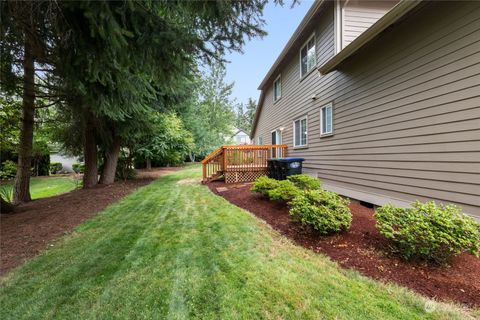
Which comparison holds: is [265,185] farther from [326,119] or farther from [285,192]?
[326,119]

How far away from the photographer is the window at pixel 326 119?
6.54m

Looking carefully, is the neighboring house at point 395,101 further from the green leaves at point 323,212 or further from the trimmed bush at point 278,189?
the trimmed bush at point 278,189

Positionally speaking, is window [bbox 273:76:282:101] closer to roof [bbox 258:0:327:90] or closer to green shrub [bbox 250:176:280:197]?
roof [bbox 258:0:327:90]

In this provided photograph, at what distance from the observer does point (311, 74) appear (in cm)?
763

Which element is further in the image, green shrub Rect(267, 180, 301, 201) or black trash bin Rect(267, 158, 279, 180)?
black trash bin Rect(267, 158, 279, 180)

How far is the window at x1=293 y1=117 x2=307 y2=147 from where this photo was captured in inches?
330

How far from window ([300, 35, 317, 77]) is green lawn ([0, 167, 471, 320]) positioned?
20.5 ft

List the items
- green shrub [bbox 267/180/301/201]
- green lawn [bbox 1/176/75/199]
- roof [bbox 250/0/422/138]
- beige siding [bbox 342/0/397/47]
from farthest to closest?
green lawn [bbox 1/176/75/199], beige siding [bbox 342/0/397/47], green shrub [bbox 267/180/301/201], roof [bbox 250/0/422/138]

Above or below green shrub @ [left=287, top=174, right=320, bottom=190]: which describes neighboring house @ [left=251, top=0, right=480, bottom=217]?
above

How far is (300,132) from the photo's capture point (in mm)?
8734

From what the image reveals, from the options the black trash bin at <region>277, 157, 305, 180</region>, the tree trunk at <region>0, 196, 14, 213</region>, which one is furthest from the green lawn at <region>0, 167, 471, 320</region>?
the black trash bin at <region>277, 157, 305, 180</region>

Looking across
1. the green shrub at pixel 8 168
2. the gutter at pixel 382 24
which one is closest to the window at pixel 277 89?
the gutter at pixel 382 24

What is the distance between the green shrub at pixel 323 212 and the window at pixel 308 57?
5.45 m

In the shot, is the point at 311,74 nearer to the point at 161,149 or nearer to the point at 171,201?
the point at 171,201
